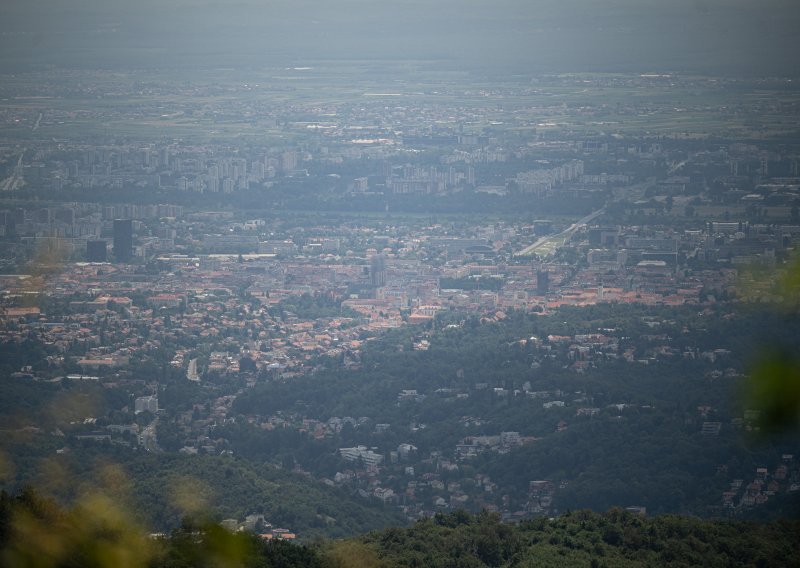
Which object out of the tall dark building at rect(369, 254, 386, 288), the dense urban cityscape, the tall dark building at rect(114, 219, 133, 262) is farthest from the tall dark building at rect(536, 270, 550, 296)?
the tall dark building at rect(114, 219, 133, 262)

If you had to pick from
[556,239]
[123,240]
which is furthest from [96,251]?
[556,239]

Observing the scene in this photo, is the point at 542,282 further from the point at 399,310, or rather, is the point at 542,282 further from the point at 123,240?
the point at 123,240

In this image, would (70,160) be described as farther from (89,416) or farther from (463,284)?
(89,416)

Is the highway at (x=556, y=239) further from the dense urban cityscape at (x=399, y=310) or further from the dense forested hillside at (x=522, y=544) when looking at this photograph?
the dense forested hillside at (x=522, y=544)

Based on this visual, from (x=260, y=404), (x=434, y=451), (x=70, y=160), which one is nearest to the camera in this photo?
(x=434, y=451)

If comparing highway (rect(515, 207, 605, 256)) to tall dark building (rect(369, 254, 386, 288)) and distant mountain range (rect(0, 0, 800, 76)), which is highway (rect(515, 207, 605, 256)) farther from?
distant mountain range (rect(0, 0, 800, 76))

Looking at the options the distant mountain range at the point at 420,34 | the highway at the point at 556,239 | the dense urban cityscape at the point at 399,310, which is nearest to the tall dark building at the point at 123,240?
the dense urban cityscape at the point at 399,310

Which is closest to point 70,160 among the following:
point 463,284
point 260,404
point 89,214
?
point 89,214
